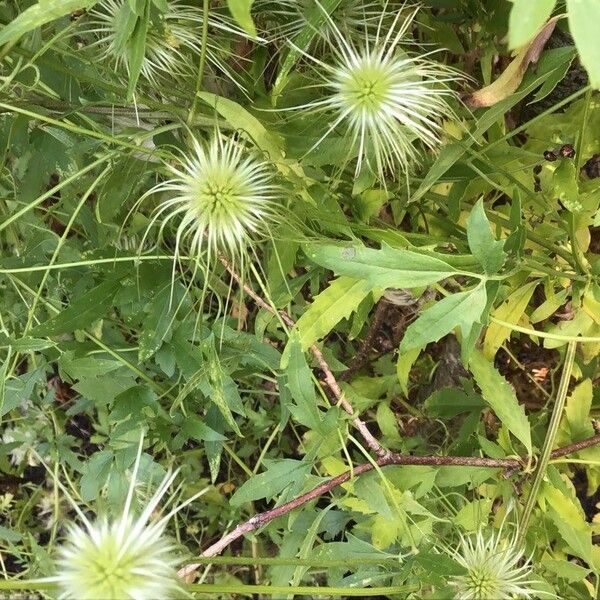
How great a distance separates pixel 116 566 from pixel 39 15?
1.31 ft

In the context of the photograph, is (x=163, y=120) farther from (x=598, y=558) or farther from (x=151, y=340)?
(x=598, y=558)

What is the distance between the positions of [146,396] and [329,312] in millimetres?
254

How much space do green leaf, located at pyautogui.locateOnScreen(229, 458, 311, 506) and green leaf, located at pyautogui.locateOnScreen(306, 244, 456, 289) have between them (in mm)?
257

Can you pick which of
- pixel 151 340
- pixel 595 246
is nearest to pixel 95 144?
pixel 151 340

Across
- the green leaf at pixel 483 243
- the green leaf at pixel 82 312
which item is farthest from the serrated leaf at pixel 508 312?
the green leaf at pixel 82 312

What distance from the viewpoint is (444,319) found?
61cm

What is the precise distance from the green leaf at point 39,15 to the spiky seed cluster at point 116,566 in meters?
0.36

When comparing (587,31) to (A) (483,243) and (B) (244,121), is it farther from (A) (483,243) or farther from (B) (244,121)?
(B) (244,121)

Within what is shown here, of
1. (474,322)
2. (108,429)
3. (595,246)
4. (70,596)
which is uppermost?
(595,246)

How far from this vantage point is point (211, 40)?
0.70m

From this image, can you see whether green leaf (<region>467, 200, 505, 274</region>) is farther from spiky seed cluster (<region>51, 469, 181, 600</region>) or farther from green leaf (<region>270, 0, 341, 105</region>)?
spiky seed cluster (<region>51, 469, 181, 600</region>)

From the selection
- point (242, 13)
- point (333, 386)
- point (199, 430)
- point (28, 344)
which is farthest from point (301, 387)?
point (242, 13)

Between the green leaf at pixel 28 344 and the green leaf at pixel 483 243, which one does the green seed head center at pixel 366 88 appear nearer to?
the green leaf at pixel 483 243

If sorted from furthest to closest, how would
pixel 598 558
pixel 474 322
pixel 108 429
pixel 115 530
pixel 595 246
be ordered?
pixel 108 429 < pixel 595 246 < pixel 598 558 < pixel 474 322 < pixel 115 530
